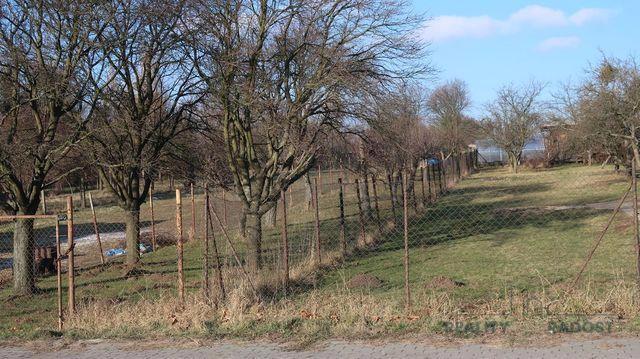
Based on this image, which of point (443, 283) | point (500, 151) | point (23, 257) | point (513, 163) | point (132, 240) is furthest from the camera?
point (500, 151)

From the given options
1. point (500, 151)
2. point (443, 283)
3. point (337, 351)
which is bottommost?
point (443, 283)

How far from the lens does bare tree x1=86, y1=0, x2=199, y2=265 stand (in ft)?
44.8

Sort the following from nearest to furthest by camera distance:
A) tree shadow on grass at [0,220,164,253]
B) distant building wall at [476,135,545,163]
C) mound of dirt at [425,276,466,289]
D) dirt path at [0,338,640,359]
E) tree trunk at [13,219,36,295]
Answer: dirt path at [0,338,640,359] < mound of dirt at [425,276,466,289] < tree trunk at [13,219,36,295] < tree shadow on grass at [0,220,164,253] < distant building wall at [476,135,545,163]

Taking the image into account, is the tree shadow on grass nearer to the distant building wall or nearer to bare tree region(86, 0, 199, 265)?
bare tree region(86, 0, 199, 265)

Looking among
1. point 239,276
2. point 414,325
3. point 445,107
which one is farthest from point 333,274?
point 445,107

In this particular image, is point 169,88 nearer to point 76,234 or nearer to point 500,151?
point 76,234

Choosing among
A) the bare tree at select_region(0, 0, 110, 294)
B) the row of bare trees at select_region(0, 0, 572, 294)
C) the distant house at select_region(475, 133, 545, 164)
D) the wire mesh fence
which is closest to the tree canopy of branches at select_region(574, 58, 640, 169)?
the wire mesh fence

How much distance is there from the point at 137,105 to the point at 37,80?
A: 405 cm

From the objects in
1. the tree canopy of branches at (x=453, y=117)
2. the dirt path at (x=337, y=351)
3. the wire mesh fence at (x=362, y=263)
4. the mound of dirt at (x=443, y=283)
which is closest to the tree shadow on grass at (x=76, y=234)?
the wire mesh fence at (x=362, y=263)

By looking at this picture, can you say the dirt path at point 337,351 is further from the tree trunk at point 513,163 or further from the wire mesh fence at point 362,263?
the tree trunk at point 513,163

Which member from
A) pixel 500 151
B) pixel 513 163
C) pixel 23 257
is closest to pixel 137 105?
pixel 23 257

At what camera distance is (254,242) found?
13.6 meters

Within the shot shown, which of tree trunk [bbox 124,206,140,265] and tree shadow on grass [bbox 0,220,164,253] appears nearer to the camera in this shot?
tree trunk [bbox 124,206,140,265]

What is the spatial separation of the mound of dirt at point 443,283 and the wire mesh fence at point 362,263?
1.6 inches
